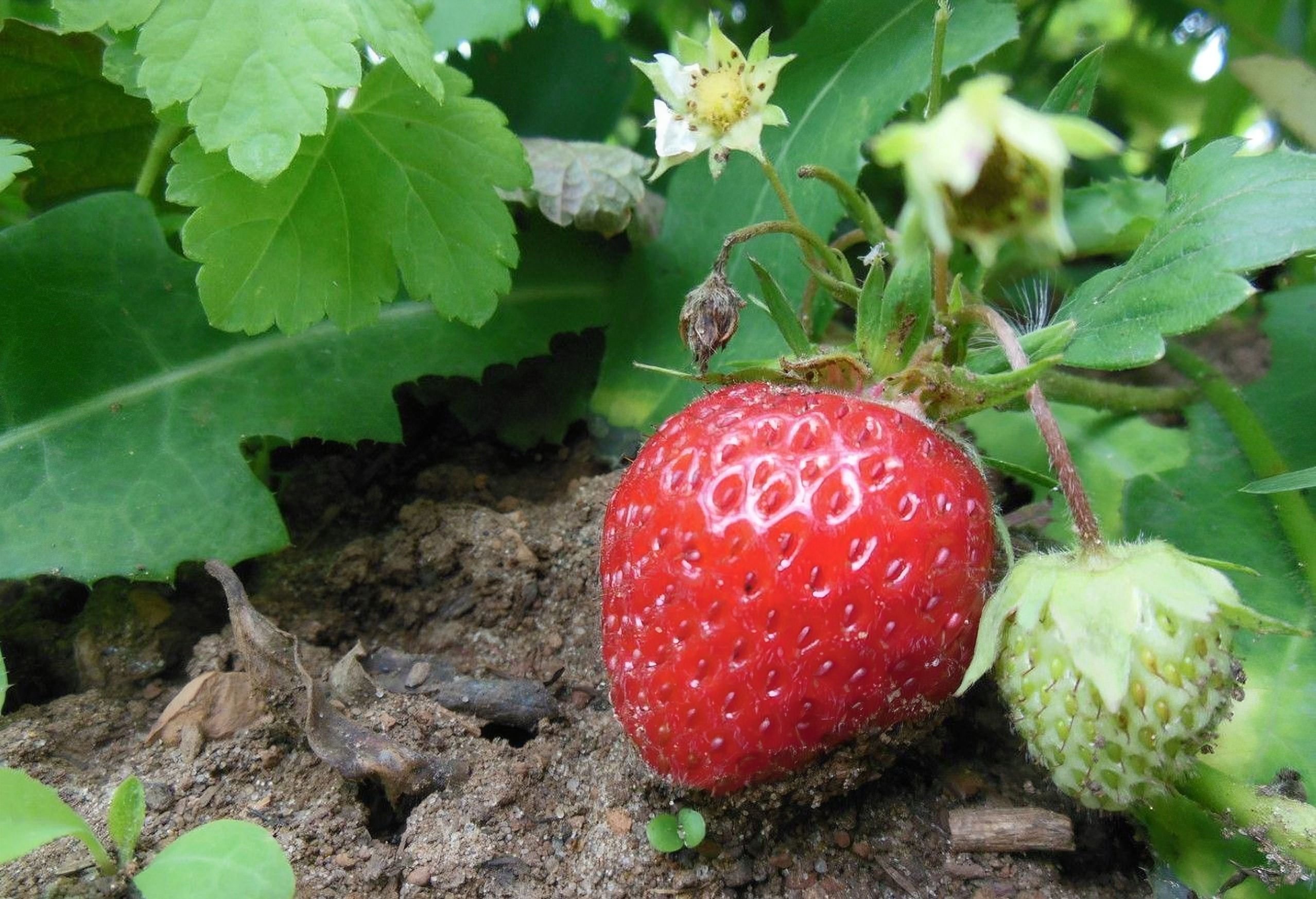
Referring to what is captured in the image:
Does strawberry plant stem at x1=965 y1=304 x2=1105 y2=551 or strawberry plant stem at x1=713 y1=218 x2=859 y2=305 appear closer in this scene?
strawberry plant stem at x1=965 y1=304 x2=1105 y2=551

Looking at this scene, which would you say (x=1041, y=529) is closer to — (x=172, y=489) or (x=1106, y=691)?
(x=1106, y=691)

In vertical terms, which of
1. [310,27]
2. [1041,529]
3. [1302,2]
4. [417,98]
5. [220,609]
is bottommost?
[220,609]

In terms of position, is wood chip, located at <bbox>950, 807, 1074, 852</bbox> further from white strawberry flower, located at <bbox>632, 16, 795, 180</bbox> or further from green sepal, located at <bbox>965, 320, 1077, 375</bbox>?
white strawberry flower, located at <bbox>632, 16, 795, 180</bbox>

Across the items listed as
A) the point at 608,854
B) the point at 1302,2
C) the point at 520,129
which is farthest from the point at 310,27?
the point at 1302,2

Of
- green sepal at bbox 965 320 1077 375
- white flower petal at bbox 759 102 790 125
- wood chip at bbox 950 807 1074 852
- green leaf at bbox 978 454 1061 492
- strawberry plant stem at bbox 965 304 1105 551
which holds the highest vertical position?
white flower petal at bbox 759 102 790 125

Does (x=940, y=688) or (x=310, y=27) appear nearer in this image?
(x=940, y=688)

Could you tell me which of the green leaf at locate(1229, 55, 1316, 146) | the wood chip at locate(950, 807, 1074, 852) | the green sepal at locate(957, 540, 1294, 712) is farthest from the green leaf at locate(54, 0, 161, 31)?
the green leaf at locate(1229, 55, 1316, 146)

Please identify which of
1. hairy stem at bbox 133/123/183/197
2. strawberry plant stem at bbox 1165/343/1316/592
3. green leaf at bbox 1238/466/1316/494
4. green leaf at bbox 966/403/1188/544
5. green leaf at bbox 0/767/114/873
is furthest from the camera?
hairy stem at bbox 133/123/183/197
